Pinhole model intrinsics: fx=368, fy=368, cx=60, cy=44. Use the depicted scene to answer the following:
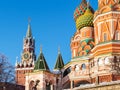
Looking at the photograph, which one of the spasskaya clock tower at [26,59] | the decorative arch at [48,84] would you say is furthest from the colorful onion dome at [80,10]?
the spasskaya clock tower at [26,59]

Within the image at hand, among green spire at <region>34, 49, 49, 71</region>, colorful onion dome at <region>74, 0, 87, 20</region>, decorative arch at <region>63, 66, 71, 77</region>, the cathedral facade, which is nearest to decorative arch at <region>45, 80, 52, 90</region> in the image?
the cathedral facade

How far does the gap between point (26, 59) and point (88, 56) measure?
148 feet

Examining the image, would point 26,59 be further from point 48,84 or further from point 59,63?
point 48,84

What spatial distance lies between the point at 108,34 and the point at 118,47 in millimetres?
2046

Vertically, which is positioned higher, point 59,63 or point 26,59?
point 26,59

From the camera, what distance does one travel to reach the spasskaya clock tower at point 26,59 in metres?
87.5

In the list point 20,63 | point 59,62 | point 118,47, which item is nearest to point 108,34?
point 118,47

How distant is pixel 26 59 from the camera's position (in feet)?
294

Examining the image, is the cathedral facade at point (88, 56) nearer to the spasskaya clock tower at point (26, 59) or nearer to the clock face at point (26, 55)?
the spasskaya clock tower at point (26, 59)

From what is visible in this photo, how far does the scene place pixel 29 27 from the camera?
9150cm

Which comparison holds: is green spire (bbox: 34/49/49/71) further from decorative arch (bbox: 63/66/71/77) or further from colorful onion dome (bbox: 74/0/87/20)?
colorful onion dome (bbox: 74/0/87/20)

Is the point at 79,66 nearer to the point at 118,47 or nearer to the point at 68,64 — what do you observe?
the point at 68,64

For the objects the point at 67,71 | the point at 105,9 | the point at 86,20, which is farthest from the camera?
the point at 67,71

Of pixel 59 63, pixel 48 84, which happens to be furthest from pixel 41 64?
pixel 59 63
